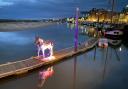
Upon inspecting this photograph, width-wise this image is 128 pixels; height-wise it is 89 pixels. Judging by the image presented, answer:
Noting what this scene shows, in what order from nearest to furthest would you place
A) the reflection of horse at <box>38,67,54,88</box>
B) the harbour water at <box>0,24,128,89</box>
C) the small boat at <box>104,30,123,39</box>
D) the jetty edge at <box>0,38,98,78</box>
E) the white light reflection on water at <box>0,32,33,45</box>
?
the harbour water at <box>0,24,128,89</box>
the reflection of horse at <box>38,67,54,88</box>
the jetty edge at <box>0,38,98,78</box>
the white light reflection on water at <box>0,32,33,45</box>
the small boat at <box>104,30,123,39</box>

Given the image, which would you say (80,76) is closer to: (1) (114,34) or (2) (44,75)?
(2) (44,75)

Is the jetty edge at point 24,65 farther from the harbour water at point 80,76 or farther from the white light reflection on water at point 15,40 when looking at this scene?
the white light reflection on water at point 15,40

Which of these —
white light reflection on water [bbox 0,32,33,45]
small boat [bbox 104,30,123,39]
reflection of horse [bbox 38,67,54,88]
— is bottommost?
white light reflection on water [bbox 0,32,33,45]

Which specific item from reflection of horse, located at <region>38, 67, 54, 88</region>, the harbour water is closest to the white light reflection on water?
the harbour water

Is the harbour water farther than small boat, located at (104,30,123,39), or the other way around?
small boat, located at (104,30,123,39)

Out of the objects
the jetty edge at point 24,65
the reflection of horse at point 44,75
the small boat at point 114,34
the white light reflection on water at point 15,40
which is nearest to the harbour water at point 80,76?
the reflection of horse at point 44,75

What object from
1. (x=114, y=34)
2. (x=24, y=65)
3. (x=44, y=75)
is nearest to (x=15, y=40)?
(x=114, y=34)

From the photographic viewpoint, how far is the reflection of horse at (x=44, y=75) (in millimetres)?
19006

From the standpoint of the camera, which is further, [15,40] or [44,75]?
[15,40]

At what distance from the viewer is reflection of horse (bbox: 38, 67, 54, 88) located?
19006mm

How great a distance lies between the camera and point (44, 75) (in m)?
21.0

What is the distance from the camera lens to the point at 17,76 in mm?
19766

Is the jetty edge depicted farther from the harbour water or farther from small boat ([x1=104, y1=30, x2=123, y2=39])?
small boat ([x1=104, y1=30, x2=123, y2=39])

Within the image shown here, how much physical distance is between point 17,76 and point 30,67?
1973mm
